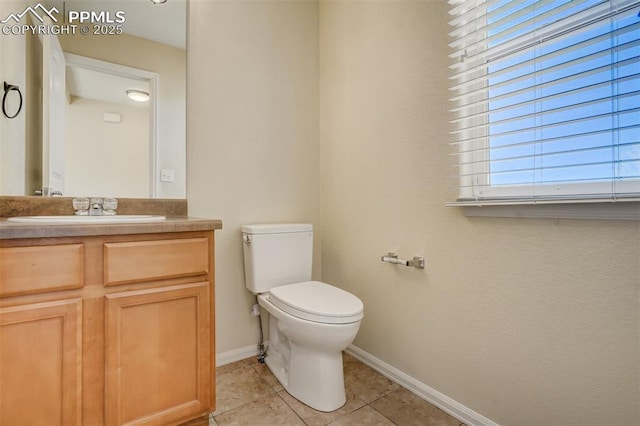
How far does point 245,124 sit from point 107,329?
4.25ft

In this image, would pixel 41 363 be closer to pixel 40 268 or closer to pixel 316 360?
pixel 40 268

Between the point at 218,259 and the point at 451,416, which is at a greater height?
the point at 218,259

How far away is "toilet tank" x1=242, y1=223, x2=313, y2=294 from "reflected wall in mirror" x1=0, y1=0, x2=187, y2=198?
1.58 feet

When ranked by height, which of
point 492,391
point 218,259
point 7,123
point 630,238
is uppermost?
point 7,123

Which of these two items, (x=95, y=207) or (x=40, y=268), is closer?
(x=40, y=268)

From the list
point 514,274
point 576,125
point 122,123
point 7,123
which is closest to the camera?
point 576,125

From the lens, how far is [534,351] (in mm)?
1114

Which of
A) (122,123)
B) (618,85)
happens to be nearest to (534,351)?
(618,85)

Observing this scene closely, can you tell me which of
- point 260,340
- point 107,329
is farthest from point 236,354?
point 107,329

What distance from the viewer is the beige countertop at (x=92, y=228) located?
2.86 feet

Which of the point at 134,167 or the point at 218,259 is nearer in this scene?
the point at 134,167

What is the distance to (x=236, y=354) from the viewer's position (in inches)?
73.0

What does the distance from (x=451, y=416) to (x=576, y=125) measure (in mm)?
1258

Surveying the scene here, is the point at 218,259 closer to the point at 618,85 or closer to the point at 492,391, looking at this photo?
the point at 492,391
